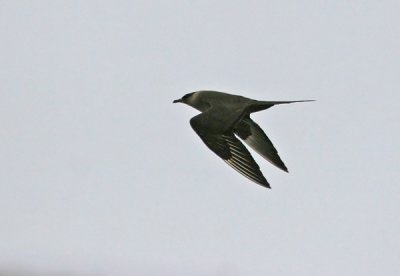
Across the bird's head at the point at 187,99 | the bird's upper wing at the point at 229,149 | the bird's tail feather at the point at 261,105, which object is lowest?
the bird's upper wing at the point at 229,149

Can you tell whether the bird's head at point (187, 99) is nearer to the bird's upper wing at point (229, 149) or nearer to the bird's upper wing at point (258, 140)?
the bird's upper wing at point (258, 140)

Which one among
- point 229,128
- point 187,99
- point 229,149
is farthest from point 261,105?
point 187,99

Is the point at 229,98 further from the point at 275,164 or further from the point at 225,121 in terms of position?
the point at 275,164

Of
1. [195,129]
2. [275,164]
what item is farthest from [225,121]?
[275,164]

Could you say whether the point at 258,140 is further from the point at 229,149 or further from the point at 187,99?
the point at 229,149

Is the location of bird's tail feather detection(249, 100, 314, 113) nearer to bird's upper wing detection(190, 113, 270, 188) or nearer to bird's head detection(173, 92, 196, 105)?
bird's upper wing detection(190, 113, 270, 188)

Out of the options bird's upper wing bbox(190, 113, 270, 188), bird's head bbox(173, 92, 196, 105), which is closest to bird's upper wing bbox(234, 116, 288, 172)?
bird's head bbox(173, 92, 196, 105)

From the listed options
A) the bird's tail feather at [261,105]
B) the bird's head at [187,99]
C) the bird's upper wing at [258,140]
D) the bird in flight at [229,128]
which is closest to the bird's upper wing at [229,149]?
the bird in flight at [229,128]
